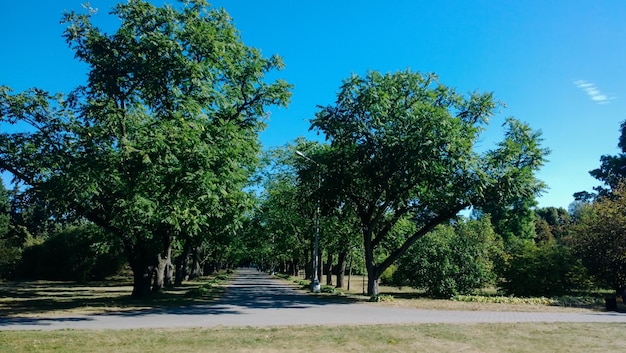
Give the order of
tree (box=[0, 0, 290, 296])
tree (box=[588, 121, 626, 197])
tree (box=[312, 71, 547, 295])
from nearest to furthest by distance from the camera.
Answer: tree (box=[0, 0, 290, 296]) → tree (box=[312, 71, 547, 295]) → tree (box=[588, 121, 626, 197])

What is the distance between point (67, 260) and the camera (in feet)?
156

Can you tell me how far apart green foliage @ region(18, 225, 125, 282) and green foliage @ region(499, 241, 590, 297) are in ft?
124

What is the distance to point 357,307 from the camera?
17.3m

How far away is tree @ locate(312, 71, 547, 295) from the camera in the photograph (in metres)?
18.4


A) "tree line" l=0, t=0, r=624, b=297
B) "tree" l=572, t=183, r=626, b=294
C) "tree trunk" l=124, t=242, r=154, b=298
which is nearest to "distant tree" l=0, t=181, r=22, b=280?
"tree line" l=0, t=0, r=624, b=297

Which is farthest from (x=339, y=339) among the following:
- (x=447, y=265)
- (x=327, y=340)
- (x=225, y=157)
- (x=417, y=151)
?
(x=447, y=265)

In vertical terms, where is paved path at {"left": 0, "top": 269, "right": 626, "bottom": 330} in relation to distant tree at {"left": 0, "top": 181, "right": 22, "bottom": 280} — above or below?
below

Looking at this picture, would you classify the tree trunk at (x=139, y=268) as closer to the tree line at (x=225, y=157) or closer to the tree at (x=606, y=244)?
A: the tree line at (x=225, y=157)

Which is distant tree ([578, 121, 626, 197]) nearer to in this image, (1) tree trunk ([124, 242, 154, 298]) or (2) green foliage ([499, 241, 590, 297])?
(2) green foliage ([499, 241, 590, 297])

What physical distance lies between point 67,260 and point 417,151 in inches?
1735

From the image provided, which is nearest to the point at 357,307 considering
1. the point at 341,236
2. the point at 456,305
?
the point at 456,305

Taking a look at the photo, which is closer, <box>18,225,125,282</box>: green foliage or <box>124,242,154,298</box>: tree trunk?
<box>124,242,154,298</box>: tree trunk

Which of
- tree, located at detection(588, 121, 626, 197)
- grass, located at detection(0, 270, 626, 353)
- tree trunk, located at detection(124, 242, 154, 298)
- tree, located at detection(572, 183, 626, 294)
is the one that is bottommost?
grass, located at detection(0, 270, 626, 353)

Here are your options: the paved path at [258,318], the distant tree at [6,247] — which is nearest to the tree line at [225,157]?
the paved path at [258,318]
